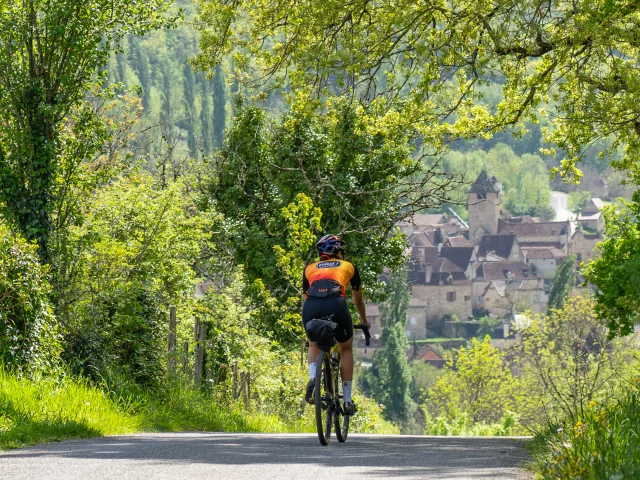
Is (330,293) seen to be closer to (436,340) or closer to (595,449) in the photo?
(595,449)

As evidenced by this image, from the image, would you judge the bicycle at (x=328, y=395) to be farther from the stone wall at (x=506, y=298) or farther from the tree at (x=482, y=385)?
the stone wall at (x=506, y=298)

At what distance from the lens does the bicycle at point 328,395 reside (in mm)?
9203

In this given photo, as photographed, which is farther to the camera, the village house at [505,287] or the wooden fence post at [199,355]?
the village house at [505,287]

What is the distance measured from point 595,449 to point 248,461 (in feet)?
8.79

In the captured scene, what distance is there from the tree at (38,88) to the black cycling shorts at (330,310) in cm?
933

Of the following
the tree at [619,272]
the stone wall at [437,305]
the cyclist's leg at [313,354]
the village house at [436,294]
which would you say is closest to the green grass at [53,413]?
the cyclist's leg at [313,354]

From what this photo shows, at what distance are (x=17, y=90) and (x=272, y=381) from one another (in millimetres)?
8512

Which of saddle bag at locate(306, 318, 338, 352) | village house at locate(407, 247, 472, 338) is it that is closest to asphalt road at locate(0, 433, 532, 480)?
saddle bag at locate(306, 318, 338, 352)

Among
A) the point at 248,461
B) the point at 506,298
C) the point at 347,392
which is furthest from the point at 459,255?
the point at 248,461

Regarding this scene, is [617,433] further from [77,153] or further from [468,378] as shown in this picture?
[468,378]

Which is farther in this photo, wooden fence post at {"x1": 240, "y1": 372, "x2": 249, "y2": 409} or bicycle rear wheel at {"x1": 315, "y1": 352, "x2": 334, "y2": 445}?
wooden fence post at {"x1": 240, "y1": 372, "x2": 249, "y2": 409}

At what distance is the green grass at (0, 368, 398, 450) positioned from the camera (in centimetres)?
939

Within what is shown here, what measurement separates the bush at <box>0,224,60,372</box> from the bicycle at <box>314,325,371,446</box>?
384cm

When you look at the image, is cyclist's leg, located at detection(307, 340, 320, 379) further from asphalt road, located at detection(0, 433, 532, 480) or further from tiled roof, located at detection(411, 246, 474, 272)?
tiled roof, located at detection(411, 246, 474, 272)
